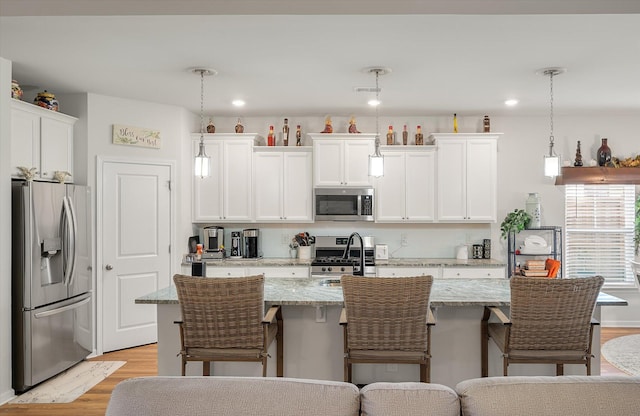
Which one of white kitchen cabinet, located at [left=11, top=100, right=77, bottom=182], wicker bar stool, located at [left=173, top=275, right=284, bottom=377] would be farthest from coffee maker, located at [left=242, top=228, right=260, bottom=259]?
wicker bar stool, located at [left=173, top=275, right=284, bottom=377]

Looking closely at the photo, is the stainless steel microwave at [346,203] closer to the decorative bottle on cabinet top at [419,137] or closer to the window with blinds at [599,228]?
the decorative bottle on cabinet top at [419,137]

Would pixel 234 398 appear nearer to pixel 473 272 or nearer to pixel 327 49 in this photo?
pixel 327 49

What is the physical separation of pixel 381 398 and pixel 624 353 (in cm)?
446

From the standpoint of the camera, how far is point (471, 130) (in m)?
6.02

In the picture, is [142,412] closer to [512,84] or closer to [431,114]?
[512,84]

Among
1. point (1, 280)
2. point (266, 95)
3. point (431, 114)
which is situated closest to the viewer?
point (1, 280)

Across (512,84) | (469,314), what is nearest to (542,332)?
(469,314)

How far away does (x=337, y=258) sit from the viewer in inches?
228

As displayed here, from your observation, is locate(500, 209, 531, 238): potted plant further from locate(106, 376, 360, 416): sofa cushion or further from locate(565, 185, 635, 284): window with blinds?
locate(106, 376, 360, 416): sofa cushion

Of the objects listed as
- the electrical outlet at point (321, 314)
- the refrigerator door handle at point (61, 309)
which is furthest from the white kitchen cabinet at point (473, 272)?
the refrigerator door handle at point (61, 309)

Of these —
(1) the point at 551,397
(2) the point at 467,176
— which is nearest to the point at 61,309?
(1) the point at 551,397

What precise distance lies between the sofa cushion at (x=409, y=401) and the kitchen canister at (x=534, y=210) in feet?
15.8

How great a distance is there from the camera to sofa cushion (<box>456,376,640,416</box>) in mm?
1533

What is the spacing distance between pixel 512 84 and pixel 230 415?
3991 mm
